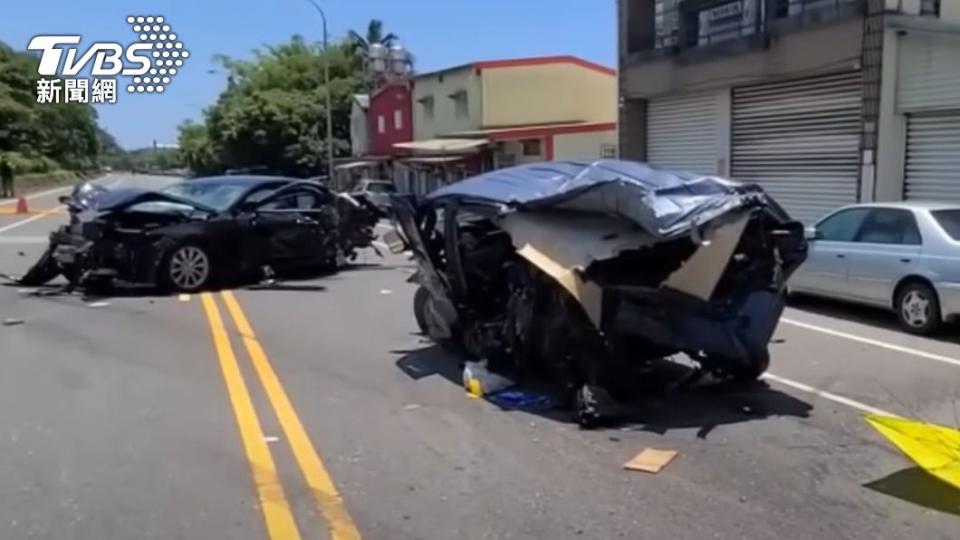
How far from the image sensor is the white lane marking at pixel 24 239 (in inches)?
875

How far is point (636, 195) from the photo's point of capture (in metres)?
6.33

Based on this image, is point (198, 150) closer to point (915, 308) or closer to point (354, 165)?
point (354, 165)

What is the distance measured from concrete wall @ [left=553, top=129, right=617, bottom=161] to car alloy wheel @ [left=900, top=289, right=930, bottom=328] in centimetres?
2007

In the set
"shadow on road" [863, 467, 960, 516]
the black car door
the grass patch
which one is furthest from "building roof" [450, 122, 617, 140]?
the grass patch

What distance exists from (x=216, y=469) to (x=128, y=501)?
602mm

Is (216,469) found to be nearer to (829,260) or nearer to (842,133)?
(829,260)

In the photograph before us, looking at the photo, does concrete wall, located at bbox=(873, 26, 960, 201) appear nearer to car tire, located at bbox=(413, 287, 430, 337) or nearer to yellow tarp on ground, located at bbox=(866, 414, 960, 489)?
car tire, located at bbox=(413, 287, 430, 337)

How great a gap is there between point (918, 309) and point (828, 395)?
343 cm

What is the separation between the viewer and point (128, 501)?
15.8 feet

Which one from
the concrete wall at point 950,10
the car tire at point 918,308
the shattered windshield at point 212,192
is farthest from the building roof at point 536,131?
the car tire at point 918,308

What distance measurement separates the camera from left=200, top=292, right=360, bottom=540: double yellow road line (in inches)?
177

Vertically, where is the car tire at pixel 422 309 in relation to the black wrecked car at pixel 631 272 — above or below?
below

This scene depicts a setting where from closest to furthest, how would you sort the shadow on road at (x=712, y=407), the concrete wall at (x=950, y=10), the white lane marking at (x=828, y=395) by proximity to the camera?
the shadow on road at (x=712, y=407), the white lane marking at (x=828, y=395), the concrete wall at (x=950, y=10)

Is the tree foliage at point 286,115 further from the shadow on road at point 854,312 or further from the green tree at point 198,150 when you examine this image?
the shadow on road at point 854,312
